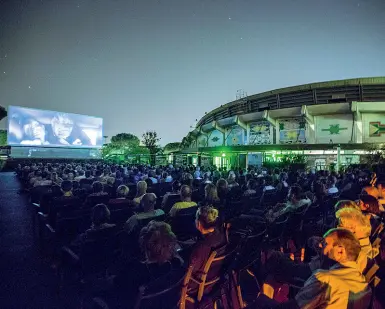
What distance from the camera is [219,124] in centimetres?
3900

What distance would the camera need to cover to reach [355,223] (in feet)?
10.3

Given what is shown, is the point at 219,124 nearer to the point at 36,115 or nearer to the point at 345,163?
the point at 345,163

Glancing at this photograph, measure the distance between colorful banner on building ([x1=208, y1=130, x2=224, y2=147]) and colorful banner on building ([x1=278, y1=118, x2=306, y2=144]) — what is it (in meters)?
11.0

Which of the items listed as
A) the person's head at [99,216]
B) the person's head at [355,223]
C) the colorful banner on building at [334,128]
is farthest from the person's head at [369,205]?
the colorful banner on building at [334,128]

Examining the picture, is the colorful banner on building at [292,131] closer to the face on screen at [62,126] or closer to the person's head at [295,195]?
the person's head at [295,195]

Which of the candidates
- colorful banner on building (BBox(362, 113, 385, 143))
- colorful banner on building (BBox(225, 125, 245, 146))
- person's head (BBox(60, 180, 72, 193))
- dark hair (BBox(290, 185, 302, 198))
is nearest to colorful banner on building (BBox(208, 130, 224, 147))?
colorful banner on building (BBox(225, 125, 245, 146))

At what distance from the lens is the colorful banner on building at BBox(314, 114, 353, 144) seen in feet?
90.8

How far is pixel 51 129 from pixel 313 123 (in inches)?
1314

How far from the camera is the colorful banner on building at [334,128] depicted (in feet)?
90.8

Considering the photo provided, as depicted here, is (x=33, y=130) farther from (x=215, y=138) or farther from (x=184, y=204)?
(x=184, y=204)

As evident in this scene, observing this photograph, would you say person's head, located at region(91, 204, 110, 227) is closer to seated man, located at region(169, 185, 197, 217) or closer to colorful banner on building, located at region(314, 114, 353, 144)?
seated man, located at region(169, 185, 197, 217)

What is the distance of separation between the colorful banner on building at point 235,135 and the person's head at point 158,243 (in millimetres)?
33493

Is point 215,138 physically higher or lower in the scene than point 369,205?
higher

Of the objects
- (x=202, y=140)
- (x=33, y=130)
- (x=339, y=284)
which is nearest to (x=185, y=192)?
(x=339, y=284)
